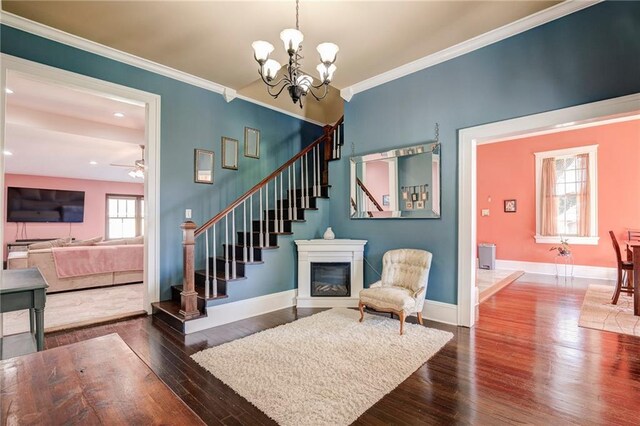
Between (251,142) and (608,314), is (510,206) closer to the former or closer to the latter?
(608,314)

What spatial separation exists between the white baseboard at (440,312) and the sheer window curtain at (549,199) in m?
4.56

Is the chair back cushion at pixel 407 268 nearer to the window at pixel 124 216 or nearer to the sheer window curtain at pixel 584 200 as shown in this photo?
the sheer window curtain at pixel 584 200

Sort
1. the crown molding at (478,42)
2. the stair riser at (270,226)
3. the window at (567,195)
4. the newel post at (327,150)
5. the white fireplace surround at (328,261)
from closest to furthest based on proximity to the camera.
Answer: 1. the crown molding at (478,42)
2. the white fireplace surround at (328,261)
3. the stair riser at (270,226)
4. the newel post at (327,150)
5. the window at (567,195)

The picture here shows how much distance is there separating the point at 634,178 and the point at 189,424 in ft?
26.3

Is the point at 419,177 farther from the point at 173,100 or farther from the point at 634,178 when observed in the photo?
the point at 634,178

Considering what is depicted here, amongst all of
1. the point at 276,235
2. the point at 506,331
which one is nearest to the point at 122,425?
the point at 276,235

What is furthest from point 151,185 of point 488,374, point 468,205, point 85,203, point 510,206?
point 85,203

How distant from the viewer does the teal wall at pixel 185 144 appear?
3295 mm

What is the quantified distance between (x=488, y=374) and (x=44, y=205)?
1245 cm

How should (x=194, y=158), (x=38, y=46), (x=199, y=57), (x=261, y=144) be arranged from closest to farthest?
(x=38, y=46)
(x=199, y=57)
(x=194, y=158)
(x=261, y=144)

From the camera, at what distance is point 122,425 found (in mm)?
797

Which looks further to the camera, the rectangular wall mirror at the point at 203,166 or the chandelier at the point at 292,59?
the rectangular wall mirror at the point at 203,166

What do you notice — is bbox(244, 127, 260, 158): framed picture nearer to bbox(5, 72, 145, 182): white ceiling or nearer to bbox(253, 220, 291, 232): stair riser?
bbox(253, 220, 291, 232): stair riser

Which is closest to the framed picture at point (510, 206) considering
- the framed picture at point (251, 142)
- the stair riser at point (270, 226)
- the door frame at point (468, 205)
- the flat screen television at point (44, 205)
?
the door frame at point (468, 205)
